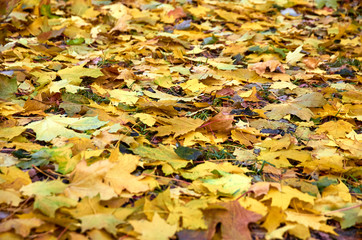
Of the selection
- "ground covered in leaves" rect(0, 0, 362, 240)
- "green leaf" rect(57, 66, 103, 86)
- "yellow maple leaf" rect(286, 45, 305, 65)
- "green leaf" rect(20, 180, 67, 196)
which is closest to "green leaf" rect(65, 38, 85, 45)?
"ground covered in leaves" rect(0, 0, 362, 240)

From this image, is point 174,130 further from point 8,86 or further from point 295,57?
point 295,57

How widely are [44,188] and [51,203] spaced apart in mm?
100

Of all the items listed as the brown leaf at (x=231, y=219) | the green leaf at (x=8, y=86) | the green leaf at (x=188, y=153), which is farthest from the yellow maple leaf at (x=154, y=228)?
the green leaf at (x=8, y=86)

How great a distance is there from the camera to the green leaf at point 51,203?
1088 millimetres

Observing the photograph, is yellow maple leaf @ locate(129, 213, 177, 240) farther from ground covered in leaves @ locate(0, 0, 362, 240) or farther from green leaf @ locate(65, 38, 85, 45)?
green leaf @ locate(65, 38, 85, 45)

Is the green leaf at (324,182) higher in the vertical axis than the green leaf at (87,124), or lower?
lower

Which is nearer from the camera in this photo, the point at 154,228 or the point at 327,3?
the point at 154,228

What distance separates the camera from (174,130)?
164 cm

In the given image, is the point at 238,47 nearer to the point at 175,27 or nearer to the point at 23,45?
the point at 175,27

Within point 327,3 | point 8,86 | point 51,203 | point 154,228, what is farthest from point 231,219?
point 327,3

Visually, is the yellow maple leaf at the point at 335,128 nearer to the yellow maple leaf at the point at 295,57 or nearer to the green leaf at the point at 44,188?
the yellow maple leaf at the point at 295,57

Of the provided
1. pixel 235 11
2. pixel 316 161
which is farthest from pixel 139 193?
pixel 235 11

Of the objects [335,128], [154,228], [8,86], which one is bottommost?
[335,128]

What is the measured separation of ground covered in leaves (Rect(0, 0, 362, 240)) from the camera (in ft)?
3.74
